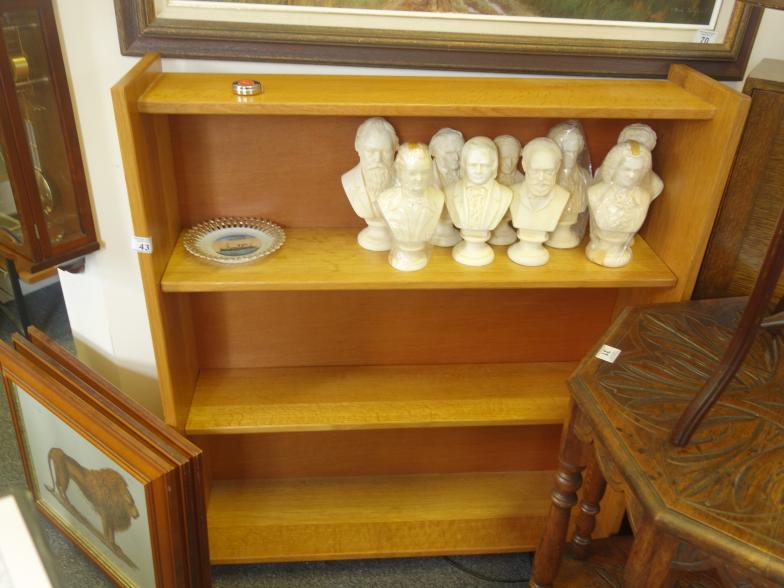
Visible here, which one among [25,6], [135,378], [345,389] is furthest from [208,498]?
[25,6]

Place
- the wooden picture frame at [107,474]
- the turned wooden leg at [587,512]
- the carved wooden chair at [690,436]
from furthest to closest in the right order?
the turned wooden leg at [587,512], the wooden picture frame at [107,474], the carved wooden chair at [690,436]

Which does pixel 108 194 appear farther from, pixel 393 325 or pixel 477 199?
pixel 477 199

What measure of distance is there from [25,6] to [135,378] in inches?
36.8

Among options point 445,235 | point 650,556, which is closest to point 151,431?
point 445,235

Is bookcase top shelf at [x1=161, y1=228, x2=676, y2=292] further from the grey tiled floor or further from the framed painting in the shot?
the grey tiled floor

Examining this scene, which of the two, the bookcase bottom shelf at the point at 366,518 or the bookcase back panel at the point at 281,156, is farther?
the bookcase bottom shelf at the point at 366,518

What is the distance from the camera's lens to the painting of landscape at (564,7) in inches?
52.5

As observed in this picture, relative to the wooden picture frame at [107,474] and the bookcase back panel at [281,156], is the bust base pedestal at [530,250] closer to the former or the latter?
the bookcase back panel at [281,156]

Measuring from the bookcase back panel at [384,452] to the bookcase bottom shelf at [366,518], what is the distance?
35 millimetres

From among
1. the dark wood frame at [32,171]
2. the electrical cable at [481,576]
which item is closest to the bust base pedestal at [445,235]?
the dark wood frame at [32,171]

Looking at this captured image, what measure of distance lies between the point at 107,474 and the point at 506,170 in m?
1.11

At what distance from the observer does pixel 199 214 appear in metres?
1.48

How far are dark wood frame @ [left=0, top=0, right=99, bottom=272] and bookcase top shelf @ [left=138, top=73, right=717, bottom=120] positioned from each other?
0.79 feet

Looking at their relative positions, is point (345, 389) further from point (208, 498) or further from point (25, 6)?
point (25, 6)
